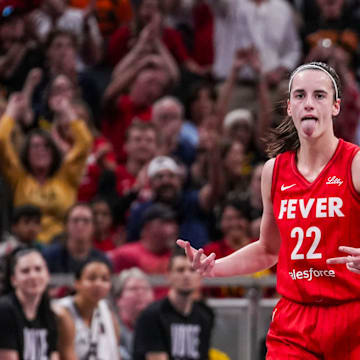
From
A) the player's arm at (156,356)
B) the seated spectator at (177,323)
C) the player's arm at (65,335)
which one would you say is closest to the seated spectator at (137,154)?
the seated spectator at (177,323)

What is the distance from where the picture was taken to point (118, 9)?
12.5m

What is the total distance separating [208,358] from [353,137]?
3757mm

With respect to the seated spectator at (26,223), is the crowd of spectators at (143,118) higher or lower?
higher

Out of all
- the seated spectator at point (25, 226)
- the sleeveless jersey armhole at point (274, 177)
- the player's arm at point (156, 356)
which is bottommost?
the player's arm at point (156, 356)

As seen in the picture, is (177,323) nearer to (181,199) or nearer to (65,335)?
(65,335)

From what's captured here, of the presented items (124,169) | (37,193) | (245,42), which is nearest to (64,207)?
(37,193)

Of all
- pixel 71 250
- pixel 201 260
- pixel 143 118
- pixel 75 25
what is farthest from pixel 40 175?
pixel 201 260

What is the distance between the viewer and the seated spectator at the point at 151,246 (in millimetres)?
9156

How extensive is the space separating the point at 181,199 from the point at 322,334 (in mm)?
5411

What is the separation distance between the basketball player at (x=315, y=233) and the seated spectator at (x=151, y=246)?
13.8ft

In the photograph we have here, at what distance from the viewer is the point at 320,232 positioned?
469cm

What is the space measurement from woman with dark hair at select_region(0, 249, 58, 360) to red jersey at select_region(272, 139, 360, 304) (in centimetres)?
332

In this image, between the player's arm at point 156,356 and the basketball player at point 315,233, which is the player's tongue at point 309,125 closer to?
the basketball player at point 315,233

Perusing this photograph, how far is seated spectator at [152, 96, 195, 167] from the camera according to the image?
10.8 m
